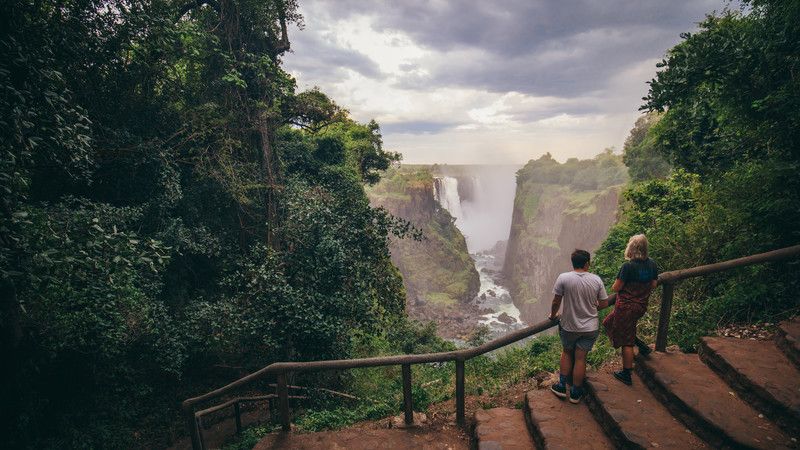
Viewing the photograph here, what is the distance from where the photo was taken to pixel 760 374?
133 inches

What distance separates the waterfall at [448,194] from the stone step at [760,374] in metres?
69.2

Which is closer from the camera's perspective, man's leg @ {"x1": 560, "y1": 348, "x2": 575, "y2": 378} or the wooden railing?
the wooden railing

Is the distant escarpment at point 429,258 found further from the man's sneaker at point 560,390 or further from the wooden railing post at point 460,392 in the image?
the man's sneaker at point 560,390

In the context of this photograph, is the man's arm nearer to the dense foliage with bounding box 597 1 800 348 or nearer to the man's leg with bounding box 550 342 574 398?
the man's leg with bounding box 550 342 574 398

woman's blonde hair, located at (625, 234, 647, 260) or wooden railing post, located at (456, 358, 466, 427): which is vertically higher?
woman's blonde hair, located at (625, 234, 647, 260)

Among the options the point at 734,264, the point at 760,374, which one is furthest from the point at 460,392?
the point at 734,264

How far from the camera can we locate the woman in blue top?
3.64 meters

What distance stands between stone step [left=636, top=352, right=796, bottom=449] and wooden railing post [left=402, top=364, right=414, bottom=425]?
2.56 m

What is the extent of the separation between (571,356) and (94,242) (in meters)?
6.76

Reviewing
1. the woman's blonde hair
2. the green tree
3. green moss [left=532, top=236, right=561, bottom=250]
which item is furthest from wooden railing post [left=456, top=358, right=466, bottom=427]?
green moss [left=532, top=236, right=561, bottom=250]

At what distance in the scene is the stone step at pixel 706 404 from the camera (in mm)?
2844

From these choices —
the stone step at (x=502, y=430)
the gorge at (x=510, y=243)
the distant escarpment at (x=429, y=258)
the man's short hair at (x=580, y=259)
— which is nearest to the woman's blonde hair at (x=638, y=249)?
the man's short hair at (x=580, y=259)

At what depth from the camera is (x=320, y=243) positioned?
29.8 feet

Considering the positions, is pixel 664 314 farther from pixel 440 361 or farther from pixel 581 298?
pixel 440 361
